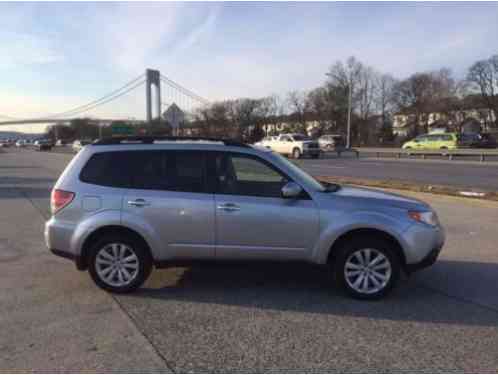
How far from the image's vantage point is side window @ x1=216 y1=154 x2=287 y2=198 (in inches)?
188

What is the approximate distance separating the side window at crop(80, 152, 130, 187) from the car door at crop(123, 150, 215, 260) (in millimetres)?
150

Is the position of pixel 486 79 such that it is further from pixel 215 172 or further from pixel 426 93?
pixel 215 172

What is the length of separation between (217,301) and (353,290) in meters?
1.45

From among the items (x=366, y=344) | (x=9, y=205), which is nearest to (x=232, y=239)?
(x=366, y=344)

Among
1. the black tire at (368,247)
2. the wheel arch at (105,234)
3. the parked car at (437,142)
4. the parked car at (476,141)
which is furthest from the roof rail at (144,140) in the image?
the parked car at (476,141)

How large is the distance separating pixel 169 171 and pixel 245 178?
889 mm

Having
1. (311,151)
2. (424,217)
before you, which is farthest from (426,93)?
(424,217)

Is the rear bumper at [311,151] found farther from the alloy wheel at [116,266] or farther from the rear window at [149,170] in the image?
the alloy wheel at [116,266]

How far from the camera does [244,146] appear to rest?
4.98m

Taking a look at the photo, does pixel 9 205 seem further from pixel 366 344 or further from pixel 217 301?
pixel 366 344

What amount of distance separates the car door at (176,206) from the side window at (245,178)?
198 millimetres

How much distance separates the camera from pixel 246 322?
4086mm

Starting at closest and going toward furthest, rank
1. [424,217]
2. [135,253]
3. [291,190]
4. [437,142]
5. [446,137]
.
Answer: [291,190]
[424,217]
[135,253]
[446,137]
[437,142]

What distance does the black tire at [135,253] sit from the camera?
4805 millimetres
